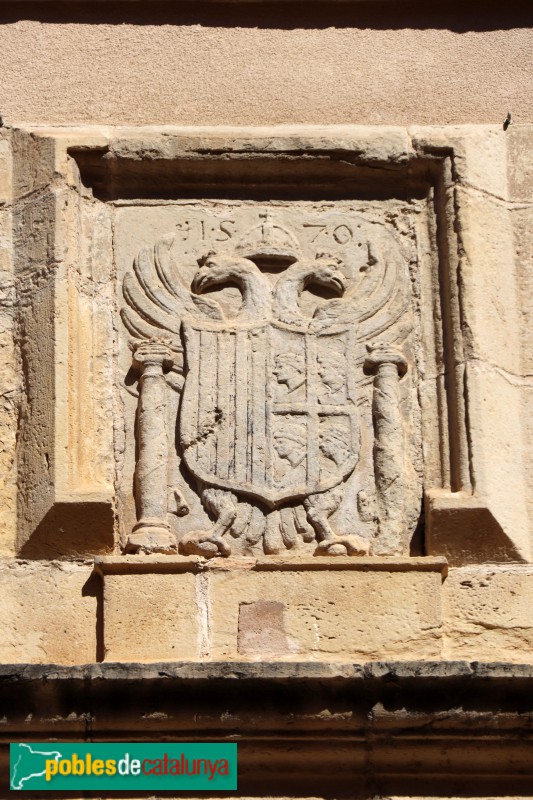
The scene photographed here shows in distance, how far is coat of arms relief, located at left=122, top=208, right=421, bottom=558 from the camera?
5617 millimetres

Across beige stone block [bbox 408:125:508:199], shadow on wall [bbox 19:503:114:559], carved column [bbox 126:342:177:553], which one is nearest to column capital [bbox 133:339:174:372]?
carved column [bbox 126:342:177:553]

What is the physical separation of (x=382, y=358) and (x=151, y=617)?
1.04 m

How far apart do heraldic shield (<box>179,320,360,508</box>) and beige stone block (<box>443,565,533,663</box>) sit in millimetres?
471

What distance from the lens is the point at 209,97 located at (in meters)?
6.11

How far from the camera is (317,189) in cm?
606

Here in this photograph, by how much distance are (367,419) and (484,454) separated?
14.1 inches

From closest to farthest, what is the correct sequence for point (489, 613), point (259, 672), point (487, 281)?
point (259, 672)
point (489, 613)
point (487, 281)

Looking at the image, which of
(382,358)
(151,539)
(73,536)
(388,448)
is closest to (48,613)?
(73,536)

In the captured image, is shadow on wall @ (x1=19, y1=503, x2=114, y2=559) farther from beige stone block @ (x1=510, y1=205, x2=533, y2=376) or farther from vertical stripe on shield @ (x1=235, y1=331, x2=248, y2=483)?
beige stone block @ (x1=510, y1=205, x2=533, y2=376)

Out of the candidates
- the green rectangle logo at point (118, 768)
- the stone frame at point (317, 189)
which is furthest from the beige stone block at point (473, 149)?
the green rectangle logo at point (118, 768)

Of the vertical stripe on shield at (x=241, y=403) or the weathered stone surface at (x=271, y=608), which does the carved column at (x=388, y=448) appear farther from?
the vertical stripe on shield at (x=241, y=403)

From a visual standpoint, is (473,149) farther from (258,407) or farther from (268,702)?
(268,702)

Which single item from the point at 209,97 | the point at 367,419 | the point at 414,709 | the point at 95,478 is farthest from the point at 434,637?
the point at 209,97

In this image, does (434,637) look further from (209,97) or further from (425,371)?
(209,97)
